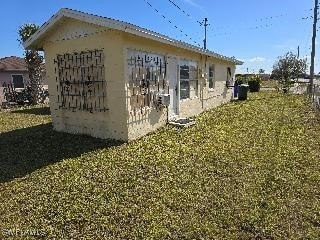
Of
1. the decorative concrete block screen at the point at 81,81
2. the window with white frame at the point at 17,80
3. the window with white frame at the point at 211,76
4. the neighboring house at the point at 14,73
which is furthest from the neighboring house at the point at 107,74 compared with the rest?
the window with white frame at the point at 17,80

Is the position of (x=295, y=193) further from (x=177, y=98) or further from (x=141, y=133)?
(x=177, y=98)

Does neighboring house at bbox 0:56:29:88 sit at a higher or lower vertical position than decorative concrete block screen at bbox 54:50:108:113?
higher

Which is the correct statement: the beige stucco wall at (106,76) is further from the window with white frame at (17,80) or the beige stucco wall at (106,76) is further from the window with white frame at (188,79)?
the window with white frame at (17,80)

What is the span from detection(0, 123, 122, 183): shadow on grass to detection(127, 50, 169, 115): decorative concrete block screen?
153 cm

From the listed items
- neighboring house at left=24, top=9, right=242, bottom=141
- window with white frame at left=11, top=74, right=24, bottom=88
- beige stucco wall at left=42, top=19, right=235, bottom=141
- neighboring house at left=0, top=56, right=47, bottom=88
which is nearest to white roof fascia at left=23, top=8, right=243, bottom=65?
neighboring house at left=24, top=9, right=242, bottom=141

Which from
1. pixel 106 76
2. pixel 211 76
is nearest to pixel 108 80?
pixel 106 76

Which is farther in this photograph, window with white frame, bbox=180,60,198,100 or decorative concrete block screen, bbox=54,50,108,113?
window with white frame, bbox=180,60,198,100

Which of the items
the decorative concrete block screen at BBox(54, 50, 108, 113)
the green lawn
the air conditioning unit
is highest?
the decorative concrete block screen at BBox(54, 50, 108, 113)

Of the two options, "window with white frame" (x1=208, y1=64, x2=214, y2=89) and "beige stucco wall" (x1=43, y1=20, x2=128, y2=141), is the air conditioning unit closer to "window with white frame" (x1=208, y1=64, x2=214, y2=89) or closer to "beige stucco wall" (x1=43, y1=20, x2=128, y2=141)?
"beige stucco wall" (x1=43, y1=20, x2=128, y2=141)

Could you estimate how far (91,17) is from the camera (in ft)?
25.8

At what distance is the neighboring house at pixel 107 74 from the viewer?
7980 mm

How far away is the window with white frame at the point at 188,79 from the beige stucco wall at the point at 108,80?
1.09 m

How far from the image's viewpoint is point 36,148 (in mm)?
7953

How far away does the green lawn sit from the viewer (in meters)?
3.88
